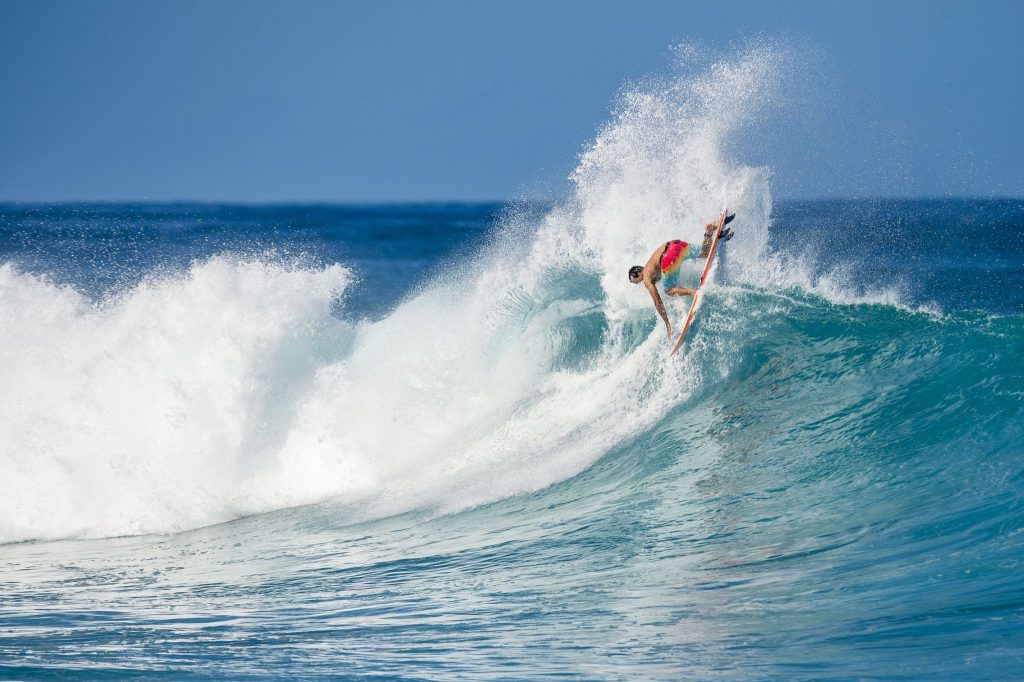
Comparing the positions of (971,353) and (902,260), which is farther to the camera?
(902,260)

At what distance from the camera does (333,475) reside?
901 cm

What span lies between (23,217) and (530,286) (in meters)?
30.4

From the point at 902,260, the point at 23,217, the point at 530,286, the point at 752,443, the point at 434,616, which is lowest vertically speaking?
the point at 434,616

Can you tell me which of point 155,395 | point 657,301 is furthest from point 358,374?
point 657,301

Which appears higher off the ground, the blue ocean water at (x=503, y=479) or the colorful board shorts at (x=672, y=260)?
the colorful board shorts at (x=672, y=260)

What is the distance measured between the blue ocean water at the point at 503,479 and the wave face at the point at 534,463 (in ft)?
0.10

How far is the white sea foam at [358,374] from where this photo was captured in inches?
345

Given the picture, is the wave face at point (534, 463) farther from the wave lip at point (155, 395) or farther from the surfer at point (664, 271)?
the surfer at point (664, 271)

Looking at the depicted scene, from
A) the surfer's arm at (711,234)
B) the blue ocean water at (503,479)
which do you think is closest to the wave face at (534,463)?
the blue ocean water at (503,479)

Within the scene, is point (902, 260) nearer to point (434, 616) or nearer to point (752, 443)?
point (752, 443)

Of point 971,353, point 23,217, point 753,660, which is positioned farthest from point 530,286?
point 23,217

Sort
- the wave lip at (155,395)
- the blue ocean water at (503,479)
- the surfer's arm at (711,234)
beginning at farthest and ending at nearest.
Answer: the surfer's arm at (711,234), the wave lip at (155,395), the blue ocean water at (503,479)

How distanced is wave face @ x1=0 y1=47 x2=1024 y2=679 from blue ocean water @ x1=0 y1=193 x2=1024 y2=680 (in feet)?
0.10

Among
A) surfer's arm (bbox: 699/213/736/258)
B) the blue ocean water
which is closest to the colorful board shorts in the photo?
surfer's arm (bbox: 699/213/736/258)
